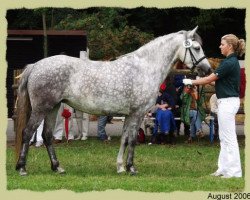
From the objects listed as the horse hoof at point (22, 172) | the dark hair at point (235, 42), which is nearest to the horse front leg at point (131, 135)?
the horse hoof at point (22, 172)

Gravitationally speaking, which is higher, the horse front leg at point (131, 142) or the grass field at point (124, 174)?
the horse front leg at point (131, 142)

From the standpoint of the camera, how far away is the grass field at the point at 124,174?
8812 millimetres

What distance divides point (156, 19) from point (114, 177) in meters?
13.0

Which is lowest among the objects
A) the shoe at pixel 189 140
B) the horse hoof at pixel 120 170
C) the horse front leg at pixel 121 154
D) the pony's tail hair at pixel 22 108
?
the shoe at pixel 189 140

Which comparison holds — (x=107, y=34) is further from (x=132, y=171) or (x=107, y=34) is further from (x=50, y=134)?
(x=132, y=171)

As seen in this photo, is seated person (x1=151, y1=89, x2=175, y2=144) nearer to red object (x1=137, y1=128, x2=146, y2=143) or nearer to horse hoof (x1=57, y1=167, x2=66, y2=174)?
red object (x1=137, y1=128, x2=146, y2=143)

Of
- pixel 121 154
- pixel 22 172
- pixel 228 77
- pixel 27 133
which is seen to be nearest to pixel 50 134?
pixel 27 133

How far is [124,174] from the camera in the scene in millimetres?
10164

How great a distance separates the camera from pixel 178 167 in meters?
11.3

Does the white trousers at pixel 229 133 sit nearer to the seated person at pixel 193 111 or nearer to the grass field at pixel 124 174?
the grass field at pixel 124 174

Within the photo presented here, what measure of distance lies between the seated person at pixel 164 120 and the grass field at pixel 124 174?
409 millimetres

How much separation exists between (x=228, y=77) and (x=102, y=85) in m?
1.92

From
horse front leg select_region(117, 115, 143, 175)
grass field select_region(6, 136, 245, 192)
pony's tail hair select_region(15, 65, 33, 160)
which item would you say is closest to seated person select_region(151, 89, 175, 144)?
grass field select_region(6, 136, 245, 192)

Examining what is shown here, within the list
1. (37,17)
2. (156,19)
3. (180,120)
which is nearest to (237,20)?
(156,19)
